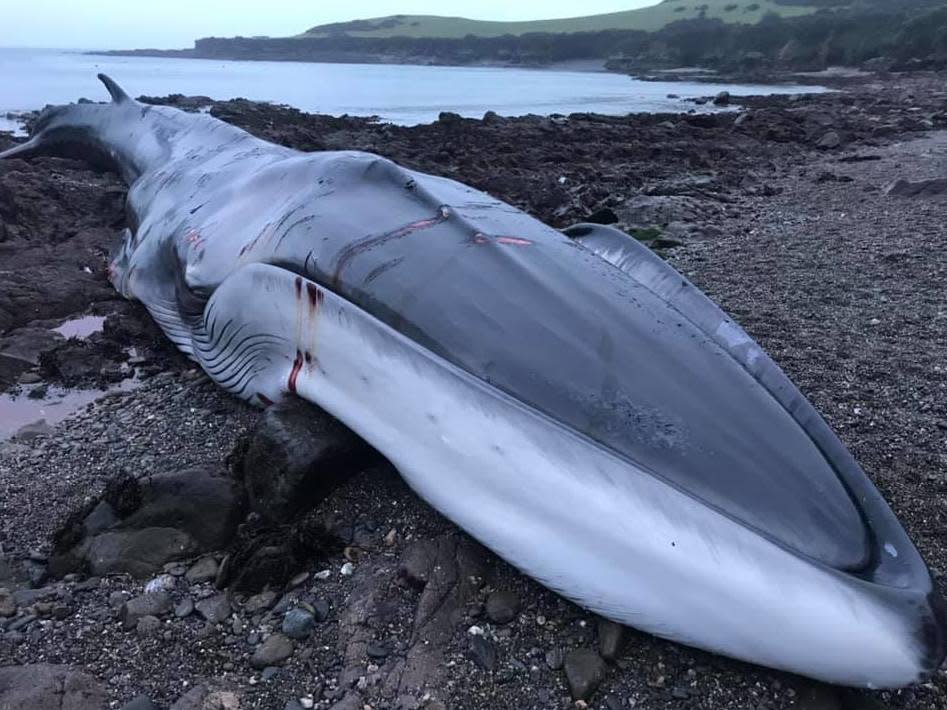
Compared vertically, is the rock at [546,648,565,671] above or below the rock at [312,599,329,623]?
above

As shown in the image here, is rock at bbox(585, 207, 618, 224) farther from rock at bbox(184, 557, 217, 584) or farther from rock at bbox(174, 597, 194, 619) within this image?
rock at bbox(174, 597, 194, 619)

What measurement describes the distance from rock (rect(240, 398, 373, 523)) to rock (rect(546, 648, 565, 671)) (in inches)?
56.7

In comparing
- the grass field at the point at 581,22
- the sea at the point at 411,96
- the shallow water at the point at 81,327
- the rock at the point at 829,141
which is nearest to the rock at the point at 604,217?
the shallow water at the point at 81,327

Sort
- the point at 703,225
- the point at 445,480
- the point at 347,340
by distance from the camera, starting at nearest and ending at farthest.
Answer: the point at 445,480, the point at 347,340, the point at 703,225

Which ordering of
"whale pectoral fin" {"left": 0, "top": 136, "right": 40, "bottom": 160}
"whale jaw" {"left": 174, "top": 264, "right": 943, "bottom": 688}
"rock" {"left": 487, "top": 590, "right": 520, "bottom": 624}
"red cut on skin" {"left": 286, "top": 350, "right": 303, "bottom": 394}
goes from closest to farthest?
"whale jaw" {"left": 174, "top": 264, "right": 943, "bottom": 688} → "rock" {"left": 487, "top": 590, "right": 520, "bottom": 624} → "red cut on skin" {"left": 286, "top": 350, "right": 303, "bottom": 394} → "whale pectoral fin" {"left": 0, "top": 136, "right": 40, "bottom": 160}

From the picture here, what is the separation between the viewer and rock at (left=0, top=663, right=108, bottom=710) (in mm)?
2900

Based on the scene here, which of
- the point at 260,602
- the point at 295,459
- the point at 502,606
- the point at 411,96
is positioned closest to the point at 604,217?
the point at 295,459

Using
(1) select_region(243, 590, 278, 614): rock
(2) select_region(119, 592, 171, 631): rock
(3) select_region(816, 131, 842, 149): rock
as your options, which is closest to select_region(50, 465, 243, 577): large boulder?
(2) select_region(119, 592, 171, 631): rock

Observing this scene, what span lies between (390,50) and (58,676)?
11565cm

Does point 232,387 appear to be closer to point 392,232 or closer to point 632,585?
point 392,232

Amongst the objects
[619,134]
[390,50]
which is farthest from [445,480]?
[390,50]

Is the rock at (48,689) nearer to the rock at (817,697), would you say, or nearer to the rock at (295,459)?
the rock at (295,459)

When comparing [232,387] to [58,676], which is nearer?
[58,676]

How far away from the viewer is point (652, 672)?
3.01 metres
